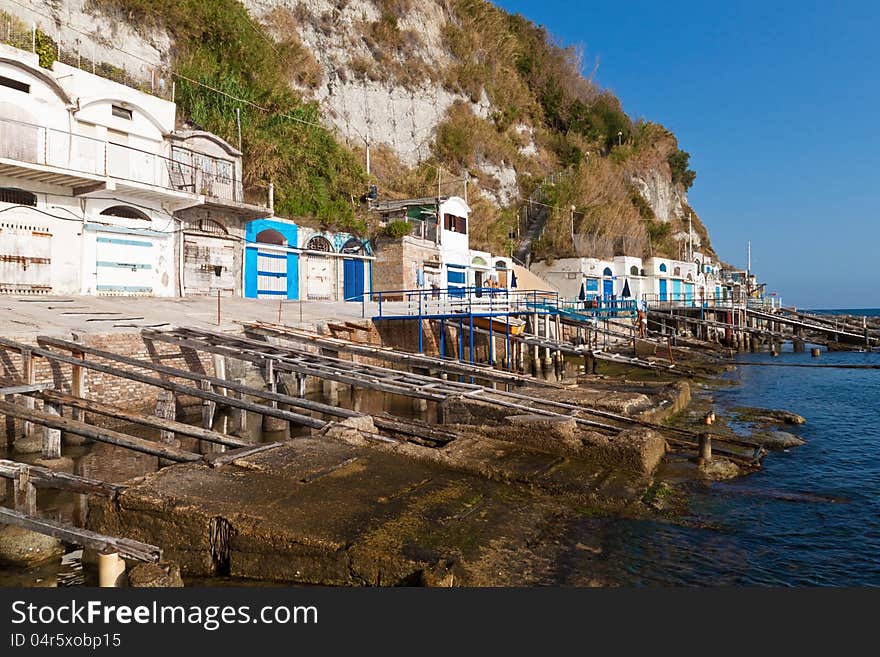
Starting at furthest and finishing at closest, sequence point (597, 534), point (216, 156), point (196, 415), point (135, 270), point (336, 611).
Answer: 1. point (216, 156)
2. point (135, 270)
3. point (196, 415)
4. point (597, 534)
5. point (336, 611)

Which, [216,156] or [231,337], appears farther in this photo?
[216,156]

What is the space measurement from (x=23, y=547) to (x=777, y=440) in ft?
47.5

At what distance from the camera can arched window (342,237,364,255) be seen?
33.4 meters

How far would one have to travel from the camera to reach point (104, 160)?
22.5 m

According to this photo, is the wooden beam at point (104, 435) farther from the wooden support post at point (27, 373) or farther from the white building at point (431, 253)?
the white building at point (431, 253)

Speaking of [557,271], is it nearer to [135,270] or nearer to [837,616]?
[135,270]

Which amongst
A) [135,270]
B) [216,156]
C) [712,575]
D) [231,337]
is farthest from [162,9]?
[712,575]

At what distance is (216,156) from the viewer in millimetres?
27797

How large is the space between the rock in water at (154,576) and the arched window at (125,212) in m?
21.4

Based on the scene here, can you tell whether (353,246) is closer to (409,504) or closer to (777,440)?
(777,440)

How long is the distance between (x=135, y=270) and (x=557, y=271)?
37571 mm

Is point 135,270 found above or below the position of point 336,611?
above

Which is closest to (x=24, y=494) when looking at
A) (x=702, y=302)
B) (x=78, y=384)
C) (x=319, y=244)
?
(x=78, y=384)

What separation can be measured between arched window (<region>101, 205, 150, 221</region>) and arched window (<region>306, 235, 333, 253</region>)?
8.70 meters
